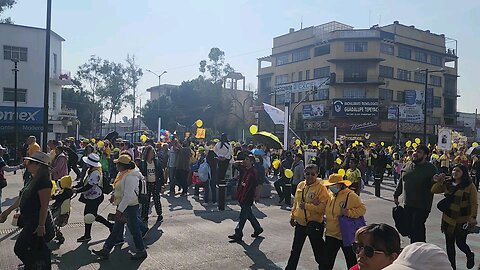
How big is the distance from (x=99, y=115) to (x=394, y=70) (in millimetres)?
39213

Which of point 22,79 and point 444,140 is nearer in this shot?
point 444,140

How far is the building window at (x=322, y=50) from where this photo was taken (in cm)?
5634

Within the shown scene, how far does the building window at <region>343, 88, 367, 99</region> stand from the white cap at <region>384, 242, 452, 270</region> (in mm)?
53969

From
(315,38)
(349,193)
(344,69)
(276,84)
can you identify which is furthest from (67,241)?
(276,84)

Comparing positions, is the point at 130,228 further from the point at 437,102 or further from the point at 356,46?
the point at 437,102

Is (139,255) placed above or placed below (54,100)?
below

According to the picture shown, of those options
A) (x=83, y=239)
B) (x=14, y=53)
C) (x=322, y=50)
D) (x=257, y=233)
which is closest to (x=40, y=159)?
(x=83, y=239)

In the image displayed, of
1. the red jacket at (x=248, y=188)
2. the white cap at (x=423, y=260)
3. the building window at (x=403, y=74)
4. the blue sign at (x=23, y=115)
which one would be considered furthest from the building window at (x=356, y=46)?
the white cap at (x=423, y=260)

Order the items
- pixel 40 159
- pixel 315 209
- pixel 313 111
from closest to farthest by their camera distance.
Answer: pixel 40 159
pixel 315 209
pixel 313 111

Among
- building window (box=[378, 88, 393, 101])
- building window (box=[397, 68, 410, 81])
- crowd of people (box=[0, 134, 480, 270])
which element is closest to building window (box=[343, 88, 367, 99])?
building window (box=[378, 88, 393, 101])

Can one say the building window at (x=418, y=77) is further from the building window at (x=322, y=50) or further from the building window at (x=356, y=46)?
the building window at (x=322, y=50)

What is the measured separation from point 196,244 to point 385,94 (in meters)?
52.4

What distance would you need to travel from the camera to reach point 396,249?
100 inches

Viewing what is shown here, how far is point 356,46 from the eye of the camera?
176 ft
